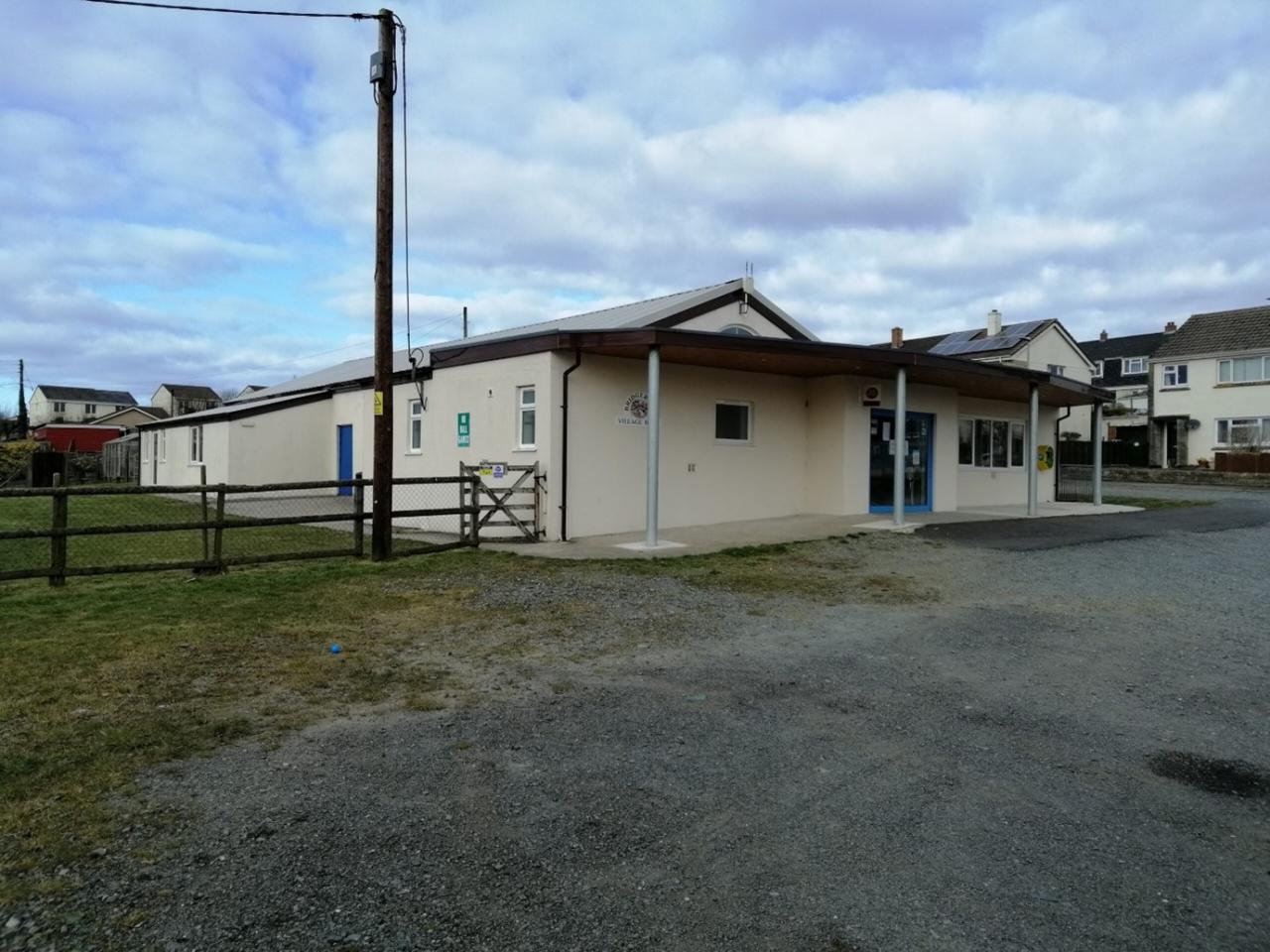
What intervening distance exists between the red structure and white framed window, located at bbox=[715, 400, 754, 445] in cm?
6170

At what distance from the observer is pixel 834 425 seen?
58.4 ft

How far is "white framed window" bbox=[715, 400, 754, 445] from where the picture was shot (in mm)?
16531

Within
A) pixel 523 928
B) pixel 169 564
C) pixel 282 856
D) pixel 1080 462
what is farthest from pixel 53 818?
pixel 1080 462

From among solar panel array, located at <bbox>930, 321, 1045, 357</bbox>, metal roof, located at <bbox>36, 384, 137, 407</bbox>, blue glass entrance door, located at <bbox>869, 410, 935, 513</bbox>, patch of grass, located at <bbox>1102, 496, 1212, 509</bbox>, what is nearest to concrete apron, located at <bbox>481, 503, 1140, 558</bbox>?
blue glass entrance door, located at <bbox>869, 410, 935, 513</bbox>

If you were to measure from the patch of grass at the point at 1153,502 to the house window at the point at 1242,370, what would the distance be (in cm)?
1786

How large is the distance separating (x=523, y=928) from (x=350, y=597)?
669cm

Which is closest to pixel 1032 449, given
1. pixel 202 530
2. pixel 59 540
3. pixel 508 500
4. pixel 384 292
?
pixel 508 500

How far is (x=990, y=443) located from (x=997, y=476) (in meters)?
0.90

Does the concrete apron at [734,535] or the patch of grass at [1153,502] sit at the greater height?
the patch of grass at [1153,502]

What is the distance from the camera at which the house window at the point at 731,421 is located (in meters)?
16.5

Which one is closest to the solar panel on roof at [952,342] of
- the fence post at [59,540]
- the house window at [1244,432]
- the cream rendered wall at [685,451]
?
the house window at [1244,432]

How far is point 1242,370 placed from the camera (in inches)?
1519

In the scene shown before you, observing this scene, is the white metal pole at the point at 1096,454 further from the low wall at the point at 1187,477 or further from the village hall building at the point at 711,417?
the low wall at the point at 1187,477

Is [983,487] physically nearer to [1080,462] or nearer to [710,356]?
[710,356]
